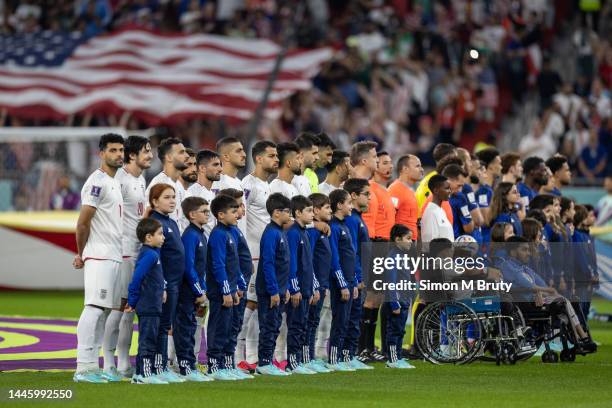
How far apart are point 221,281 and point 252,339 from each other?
4.02 feet

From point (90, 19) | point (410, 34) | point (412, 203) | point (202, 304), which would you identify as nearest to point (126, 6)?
point (90, 19)

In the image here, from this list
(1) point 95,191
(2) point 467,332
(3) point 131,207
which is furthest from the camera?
(2) point 467,332

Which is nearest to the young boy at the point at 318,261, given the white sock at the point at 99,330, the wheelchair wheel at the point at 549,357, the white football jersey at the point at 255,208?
the white football jersey at the point at 255,208

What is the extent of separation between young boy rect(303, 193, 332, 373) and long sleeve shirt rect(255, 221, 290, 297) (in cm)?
59

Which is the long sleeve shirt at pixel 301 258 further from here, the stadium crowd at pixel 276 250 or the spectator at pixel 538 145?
the spectator at pixel 538 145

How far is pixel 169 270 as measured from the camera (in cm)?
1333

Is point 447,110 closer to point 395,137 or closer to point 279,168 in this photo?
point 395,137

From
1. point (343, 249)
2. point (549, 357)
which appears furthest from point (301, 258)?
point (549, 357)

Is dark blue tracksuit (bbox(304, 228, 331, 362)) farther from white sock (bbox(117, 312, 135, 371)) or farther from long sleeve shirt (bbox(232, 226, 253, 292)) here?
white sock (bbox(117, 312, 135, 371))

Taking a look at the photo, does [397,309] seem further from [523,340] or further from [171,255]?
[171,255]

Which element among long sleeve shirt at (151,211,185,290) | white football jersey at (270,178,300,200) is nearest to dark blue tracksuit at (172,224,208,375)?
long sleeve shirt at (151,211,185,290)

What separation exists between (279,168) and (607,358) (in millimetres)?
4182

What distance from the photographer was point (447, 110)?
3094 cm

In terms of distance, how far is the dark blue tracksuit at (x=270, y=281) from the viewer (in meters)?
14.2
